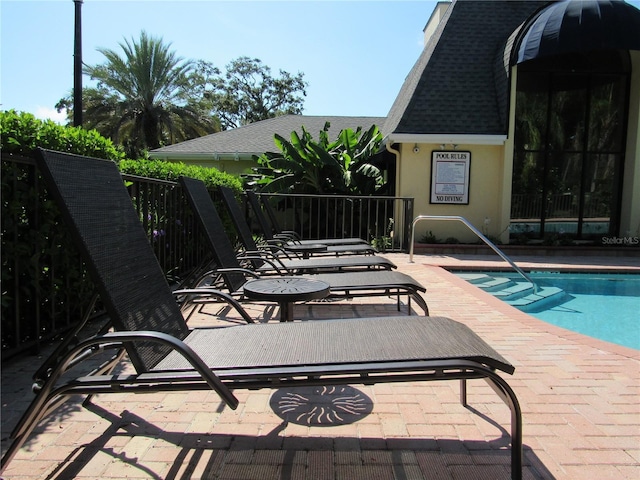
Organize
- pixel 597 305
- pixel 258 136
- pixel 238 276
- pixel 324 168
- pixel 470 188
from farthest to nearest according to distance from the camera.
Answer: pixel 258 136 < pixel 324 168 < pixel 470 188 < pixel 597 305 < pixel 238 276

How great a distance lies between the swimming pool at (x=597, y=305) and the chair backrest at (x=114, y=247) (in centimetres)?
525

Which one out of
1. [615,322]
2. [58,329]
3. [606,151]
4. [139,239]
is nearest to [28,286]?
[58,329]

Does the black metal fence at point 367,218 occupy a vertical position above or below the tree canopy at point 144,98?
below

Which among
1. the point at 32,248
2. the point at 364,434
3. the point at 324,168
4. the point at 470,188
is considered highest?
the point at 324,168

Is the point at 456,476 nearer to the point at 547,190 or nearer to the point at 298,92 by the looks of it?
the point at 547,190

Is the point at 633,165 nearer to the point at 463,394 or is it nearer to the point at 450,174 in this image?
the point at 450,174

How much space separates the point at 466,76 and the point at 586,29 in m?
3.00

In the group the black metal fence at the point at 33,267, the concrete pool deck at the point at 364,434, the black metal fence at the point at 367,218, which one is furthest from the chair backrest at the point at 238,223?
the black metal fence at the point at 367,218

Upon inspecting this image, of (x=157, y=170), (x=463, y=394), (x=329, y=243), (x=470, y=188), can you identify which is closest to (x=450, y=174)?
(x=470, y=188)

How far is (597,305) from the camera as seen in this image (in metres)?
6.72

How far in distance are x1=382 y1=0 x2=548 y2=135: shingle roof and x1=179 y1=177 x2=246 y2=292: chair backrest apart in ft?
25.6

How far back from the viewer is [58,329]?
3.46m

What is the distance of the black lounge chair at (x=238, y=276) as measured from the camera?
3.62m

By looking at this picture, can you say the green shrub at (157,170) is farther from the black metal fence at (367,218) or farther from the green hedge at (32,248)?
the black metal fence at (367,218)
